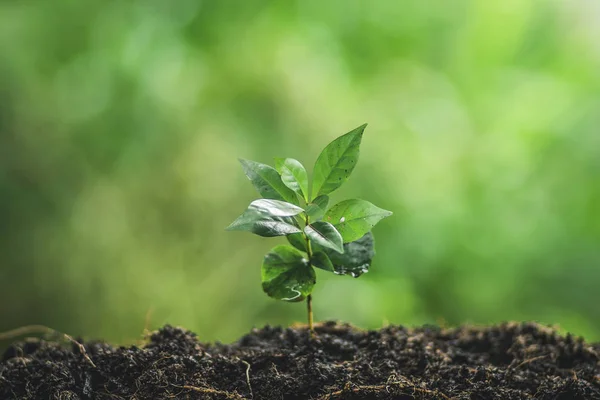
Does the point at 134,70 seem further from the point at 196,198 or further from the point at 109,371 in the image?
the point at 109,371

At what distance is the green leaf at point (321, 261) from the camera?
3.39 feet

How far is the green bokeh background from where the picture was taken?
95.4 inches

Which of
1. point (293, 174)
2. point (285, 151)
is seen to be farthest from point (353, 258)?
point (285, 151)

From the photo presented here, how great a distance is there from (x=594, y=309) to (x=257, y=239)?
1404mm

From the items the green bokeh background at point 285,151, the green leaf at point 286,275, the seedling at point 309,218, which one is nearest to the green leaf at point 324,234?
the seedling at point 309,218

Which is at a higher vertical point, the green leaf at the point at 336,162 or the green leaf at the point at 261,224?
the green leaf at the point at 336,162

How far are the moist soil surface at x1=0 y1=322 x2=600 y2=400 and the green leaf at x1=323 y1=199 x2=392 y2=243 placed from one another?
0.21 meters

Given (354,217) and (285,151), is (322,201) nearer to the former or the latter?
(354,217)

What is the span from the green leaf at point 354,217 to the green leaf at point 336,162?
0.14 ft

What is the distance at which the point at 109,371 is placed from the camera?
1031mm

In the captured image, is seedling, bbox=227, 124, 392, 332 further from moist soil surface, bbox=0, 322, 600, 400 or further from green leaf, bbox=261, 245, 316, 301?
moist soil surface, bbox=0, 322, 600, 400

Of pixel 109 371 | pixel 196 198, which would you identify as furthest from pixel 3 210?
pixel 109 371

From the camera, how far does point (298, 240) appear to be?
1077mm

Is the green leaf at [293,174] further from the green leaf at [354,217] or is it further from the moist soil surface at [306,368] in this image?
the moist soil surface at [306,368]
